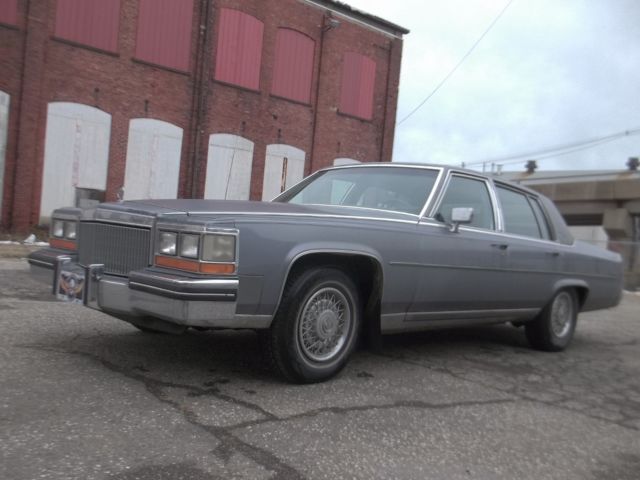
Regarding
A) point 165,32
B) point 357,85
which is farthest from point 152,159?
point 357,85

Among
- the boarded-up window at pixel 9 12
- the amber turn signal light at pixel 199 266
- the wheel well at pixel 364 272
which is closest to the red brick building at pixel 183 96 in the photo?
the boarded-up window at pixel 9 12

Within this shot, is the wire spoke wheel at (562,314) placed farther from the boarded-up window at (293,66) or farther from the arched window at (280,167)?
the boarded-up window at (293,66)

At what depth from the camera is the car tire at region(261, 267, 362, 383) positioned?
137 inches

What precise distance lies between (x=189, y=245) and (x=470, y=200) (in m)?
2.65

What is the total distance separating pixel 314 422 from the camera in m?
3.09

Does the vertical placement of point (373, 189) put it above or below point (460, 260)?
above

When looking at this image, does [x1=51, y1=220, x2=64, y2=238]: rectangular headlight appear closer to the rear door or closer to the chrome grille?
the chrome grille

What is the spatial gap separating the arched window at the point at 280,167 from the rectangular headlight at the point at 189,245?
1565 cm

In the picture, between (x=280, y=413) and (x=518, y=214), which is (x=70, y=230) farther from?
(x=518, y=214)

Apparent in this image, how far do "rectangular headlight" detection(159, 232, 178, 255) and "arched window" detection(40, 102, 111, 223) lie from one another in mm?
12372

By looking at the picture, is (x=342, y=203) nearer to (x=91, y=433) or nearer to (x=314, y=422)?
(x=314, y=422)

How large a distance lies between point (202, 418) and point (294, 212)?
1359 mm

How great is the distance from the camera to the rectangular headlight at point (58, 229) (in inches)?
162

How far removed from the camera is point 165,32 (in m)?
16.5
